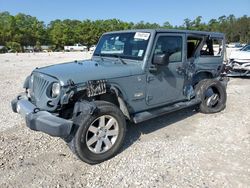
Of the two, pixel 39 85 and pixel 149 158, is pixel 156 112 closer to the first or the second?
pixel 149 158

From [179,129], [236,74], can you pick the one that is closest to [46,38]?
[236,74]

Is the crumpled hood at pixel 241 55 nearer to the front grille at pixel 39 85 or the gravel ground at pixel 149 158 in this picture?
the gravel ground at pixel 149 158

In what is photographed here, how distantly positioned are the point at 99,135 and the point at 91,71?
1.01m

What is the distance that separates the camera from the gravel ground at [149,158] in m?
3.54

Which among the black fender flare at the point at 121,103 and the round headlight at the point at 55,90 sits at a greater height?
the round headlight at the point at 55,90

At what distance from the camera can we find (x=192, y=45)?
5945 millimetres

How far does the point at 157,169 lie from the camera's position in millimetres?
3812

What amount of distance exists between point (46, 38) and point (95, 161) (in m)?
77.0

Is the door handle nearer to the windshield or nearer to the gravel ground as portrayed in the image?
the windshield

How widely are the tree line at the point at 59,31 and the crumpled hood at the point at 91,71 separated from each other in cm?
5901

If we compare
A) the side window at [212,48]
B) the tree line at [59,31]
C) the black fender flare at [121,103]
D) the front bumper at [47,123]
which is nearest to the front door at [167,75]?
the black fender flare at [121,103]

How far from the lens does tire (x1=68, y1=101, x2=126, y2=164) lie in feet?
12.3

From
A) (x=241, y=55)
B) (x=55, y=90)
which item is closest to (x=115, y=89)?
(x=55, y=90)

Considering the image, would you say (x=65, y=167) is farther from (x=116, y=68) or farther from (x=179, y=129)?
(x=179, y=129)
